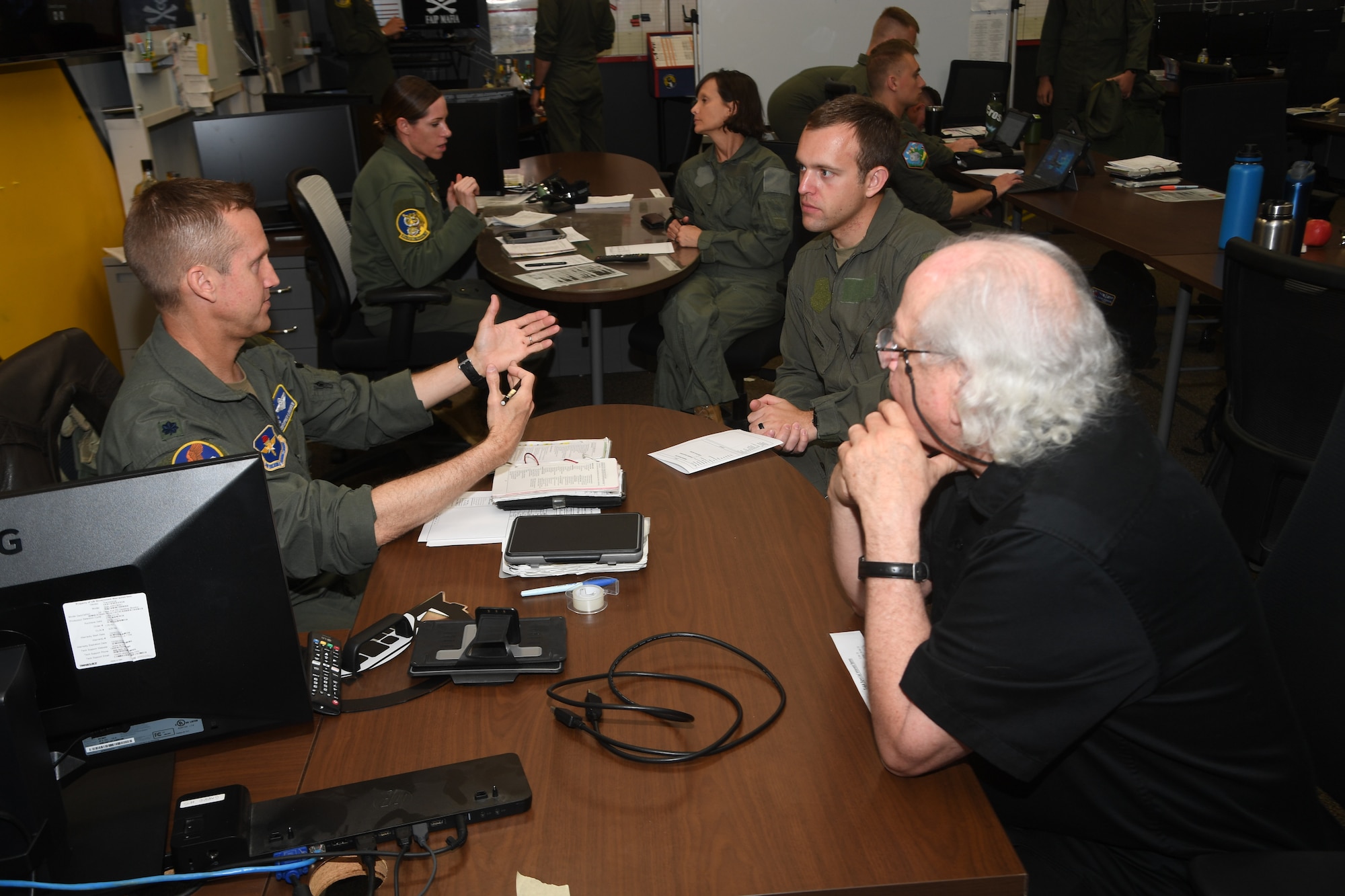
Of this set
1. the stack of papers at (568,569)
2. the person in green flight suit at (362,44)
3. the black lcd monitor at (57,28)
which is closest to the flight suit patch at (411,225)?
the black lcd monitor at (57,28)

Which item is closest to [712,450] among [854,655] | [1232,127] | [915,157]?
[854,655]

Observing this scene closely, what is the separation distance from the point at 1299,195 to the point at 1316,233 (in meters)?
0.27

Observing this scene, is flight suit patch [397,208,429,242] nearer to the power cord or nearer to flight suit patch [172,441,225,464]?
flight suit patch [172,441,225,464]

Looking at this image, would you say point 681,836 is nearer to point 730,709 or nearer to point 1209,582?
point 730,709

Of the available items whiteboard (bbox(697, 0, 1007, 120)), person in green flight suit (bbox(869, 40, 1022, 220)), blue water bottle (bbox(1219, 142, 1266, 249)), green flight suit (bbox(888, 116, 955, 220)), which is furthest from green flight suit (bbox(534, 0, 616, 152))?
blue water bottle (bbox(1219, 142, 1266, 249))

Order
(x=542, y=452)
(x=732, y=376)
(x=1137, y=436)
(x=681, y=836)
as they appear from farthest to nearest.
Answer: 1. (x=732, y=376)
2. (x=542, y=452)
3. (x=1137, y=436)
4. (x=681, y=836)

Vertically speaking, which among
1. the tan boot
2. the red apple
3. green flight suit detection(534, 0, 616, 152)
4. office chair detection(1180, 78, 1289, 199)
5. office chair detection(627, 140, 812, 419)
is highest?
green flight suit detection(534, 0, 616, 152)

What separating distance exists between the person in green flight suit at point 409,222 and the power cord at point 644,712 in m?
2.41

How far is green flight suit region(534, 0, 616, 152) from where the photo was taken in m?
7.05

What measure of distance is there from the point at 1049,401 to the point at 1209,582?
0.26 metres

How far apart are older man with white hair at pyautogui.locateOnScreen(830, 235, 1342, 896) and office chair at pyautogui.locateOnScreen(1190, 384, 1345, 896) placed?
0.30ft

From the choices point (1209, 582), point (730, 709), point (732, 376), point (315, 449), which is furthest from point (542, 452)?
point (315, 449)

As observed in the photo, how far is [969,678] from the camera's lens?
105 centimetres

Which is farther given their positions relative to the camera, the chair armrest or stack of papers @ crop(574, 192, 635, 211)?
stack of papers @ crop(574, 192, 635, 211)
